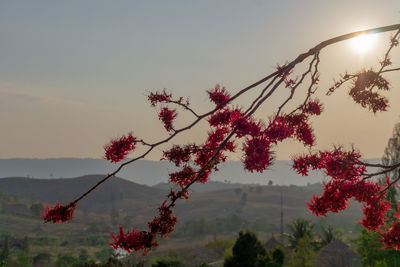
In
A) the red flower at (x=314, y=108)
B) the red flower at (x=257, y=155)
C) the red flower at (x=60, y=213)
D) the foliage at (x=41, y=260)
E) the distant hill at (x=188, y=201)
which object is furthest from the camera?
the distant hill at (x=188, y=201)

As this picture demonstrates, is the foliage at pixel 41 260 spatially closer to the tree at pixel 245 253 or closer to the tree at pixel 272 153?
the tree at pixel 245 253

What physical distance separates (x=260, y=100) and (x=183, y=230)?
4083 inches

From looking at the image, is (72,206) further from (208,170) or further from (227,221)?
(227,221)

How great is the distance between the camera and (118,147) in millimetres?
5219

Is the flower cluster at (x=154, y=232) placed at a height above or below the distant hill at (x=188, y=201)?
below

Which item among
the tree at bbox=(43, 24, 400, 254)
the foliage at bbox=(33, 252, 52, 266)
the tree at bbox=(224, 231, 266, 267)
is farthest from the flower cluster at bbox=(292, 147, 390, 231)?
the foliage at bbox=(33, 252, 52, 266)

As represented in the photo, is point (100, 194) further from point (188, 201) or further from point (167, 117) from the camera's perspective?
point (167, 117)

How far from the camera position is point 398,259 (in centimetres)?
1201

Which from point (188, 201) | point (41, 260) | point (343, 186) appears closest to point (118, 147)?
point (343, 186)

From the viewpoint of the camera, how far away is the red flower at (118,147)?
5.22 meters

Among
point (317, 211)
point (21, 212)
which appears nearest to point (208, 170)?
point (317, 211)

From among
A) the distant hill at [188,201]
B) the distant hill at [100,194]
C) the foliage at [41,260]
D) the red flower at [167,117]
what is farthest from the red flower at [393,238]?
the distant hill at [100,194]

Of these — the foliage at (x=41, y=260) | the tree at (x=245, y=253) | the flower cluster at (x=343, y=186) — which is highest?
the flower cluster at (x=343, y=186)

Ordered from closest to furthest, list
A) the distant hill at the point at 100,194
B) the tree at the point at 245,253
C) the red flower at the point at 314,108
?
the red flower at the point at 314,108, the tree at the point at 245,253, the distant hill at the point at 100,194
